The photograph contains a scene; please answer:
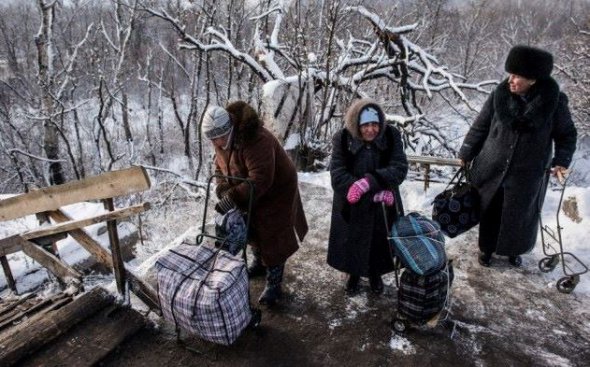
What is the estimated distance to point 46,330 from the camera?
2.93 metres

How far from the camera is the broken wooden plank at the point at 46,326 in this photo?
2734 mm

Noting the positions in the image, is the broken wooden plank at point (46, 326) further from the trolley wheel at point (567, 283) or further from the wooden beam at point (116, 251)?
the trolley wheel at point (567, 283)

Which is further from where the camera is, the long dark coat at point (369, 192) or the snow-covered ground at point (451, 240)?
the snow-covered ground at point (451, 240)

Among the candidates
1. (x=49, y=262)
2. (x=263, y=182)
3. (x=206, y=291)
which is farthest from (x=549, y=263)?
(x=49, y=262)

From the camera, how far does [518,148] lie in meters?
3.65

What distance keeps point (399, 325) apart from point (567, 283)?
1.88 m

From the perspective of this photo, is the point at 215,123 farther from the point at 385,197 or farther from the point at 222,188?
the point at 385,197

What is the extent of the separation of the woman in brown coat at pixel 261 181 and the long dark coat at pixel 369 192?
41 cm

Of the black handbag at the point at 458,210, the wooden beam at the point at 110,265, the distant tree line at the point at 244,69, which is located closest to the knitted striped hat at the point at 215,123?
the wooden beam at the point at 110,265

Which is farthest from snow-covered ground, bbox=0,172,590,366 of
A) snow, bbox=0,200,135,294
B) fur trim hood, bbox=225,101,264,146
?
snow, bbox=0,200,135,294

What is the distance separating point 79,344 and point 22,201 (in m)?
1.44

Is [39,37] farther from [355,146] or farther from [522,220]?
[522,220]

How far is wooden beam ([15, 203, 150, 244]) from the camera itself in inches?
117

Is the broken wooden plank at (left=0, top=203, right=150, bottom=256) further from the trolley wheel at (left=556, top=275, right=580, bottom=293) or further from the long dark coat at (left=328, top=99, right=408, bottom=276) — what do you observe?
the trolley wheel at (left=556, top=275, right=580, bottom=293)
